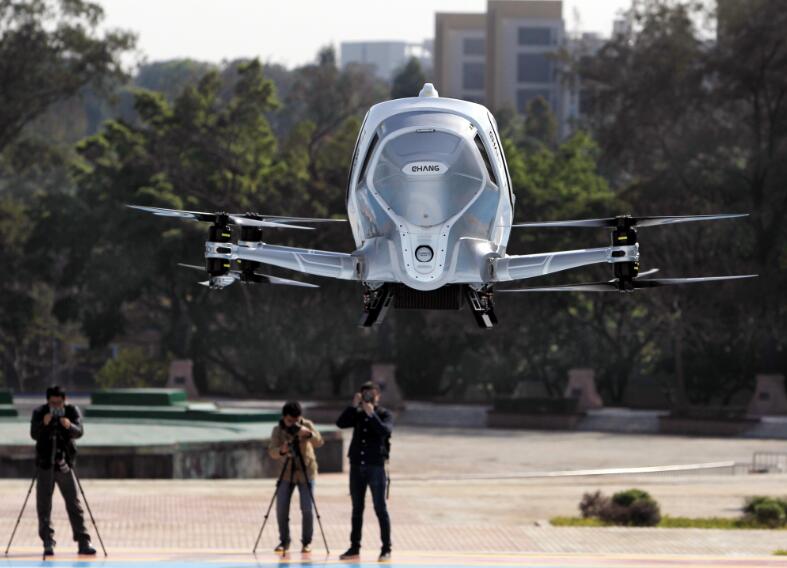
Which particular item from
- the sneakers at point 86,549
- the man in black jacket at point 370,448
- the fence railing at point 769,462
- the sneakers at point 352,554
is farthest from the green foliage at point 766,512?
the sneakers at point 86,549

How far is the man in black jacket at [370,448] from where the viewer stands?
22.7 metres

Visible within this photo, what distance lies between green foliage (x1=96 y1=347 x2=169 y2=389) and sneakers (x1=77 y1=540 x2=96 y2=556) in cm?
6310

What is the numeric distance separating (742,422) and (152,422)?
2755cm

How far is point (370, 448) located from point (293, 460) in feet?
5.88

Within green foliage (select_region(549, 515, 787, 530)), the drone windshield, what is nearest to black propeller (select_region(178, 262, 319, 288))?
the drone windshield

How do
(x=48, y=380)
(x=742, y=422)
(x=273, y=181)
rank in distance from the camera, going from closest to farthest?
(x=742, y=422)
(x=273, y=181)
(x=48, y=380)

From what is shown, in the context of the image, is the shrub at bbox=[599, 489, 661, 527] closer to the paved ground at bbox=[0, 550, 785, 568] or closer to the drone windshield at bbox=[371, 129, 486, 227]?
the paved ground at bbox=[0, 550, 785, 568]

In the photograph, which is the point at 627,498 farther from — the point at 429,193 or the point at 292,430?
the point at 429,193

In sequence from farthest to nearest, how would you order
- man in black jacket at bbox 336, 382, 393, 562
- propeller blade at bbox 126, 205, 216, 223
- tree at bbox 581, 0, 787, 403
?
tree at bbox 581, 0, 787, 403 → man in black jacket at bbox 336, 382, 393, 562 → propeller blade at bbox 126, 205, 216, 223

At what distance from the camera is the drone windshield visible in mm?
14953

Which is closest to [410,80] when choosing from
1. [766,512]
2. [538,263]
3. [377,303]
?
[766,512]

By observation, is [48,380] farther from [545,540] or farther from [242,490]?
[545,540]

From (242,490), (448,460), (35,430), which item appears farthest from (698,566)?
(448,460)

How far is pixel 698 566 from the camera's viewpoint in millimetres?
23219
